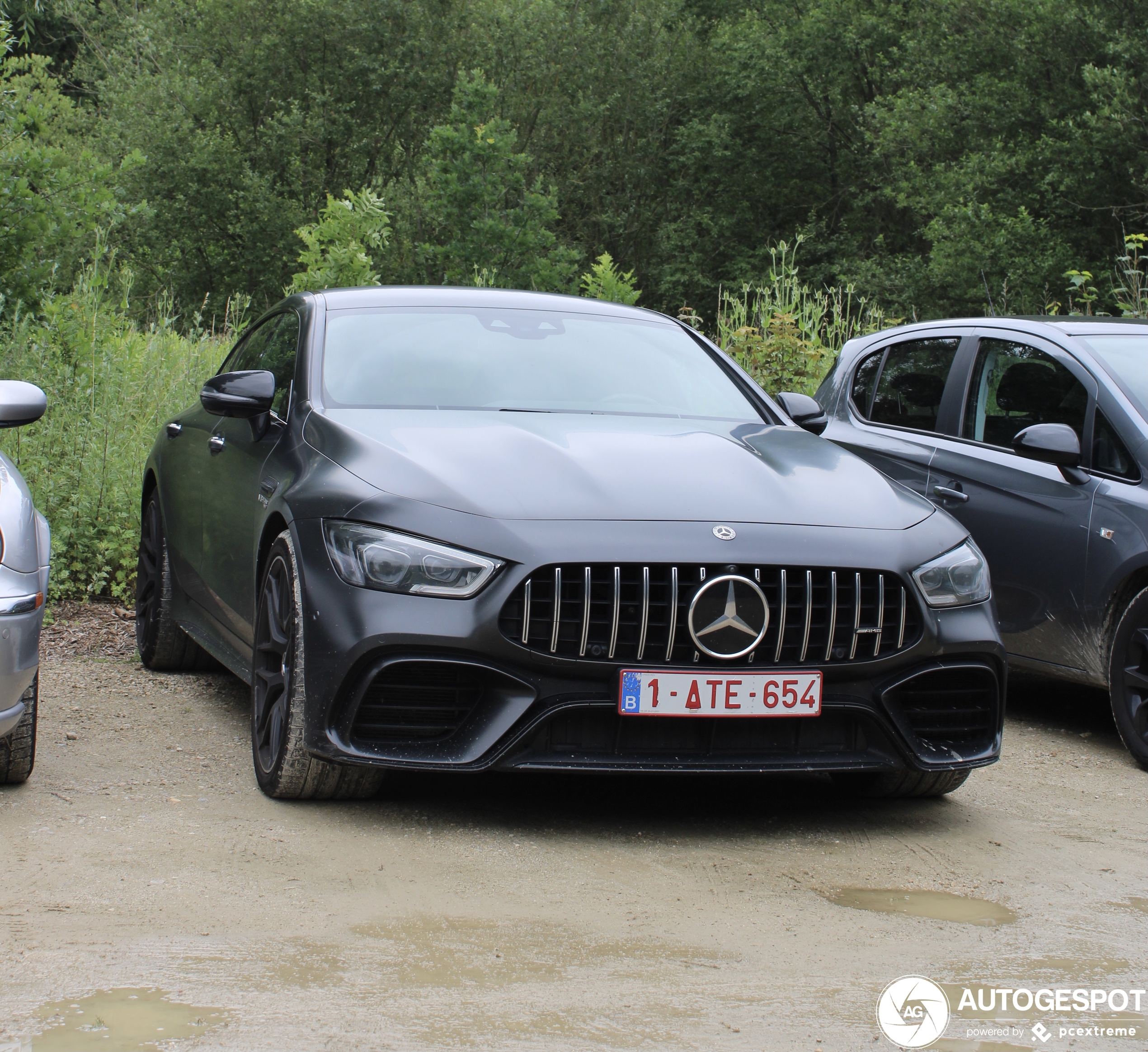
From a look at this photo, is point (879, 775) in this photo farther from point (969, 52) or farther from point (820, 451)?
point (969, 52)

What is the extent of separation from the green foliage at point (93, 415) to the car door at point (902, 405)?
3.91 meters

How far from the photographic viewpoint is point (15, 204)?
937cm

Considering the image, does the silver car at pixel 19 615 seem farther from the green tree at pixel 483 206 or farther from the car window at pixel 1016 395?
the green tree at pixel 483 206

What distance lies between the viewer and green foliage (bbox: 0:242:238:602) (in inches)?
307

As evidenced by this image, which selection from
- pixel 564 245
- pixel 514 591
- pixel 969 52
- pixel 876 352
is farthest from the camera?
pixel 564 245

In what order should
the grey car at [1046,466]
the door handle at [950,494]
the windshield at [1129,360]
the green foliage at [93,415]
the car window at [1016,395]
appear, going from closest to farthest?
1. the grey car at [1046,466]
2. the windshield at [1129,360]
3. the car window at [1016,395]
4. the door handle at [950,494]
5. the green foliage at [93,415]

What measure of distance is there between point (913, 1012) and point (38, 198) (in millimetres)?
8510

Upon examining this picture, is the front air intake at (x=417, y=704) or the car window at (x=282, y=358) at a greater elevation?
the car window at (x=282, y=358)

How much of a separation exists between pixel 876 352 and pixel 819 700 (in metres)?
3.45

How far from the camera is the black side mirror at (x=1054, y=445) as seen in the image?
5320 millimetres

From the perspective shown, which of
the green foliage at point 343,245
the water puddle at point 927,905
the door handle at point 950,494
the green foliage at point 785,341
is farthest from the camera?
the green foliage at point 343,245

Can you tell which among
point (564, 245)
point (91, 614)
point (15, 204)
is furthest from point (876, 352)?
point (564, 245)

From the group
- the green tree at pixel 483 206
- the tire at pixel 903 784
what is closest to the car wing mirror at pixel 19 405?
the tire at pixel 903 784

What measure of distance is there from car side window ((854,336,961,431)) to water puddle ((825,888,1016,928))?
3175 mm
